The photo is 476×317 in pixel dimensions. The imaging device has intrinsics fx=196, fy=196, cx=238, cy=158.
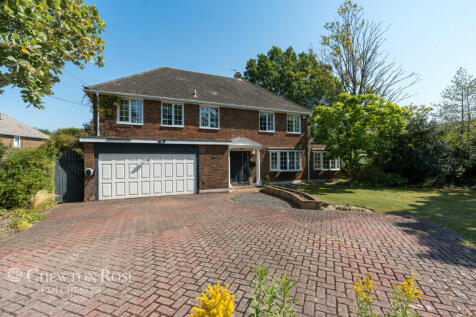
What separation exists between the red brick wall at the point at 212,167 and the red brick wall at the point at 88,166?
18.0 feet

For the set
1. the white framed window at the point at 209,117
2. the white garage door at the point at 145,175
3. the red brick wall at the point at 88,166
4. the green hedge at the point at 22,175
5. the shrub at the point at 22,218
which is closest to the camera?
the shrub at the point at 22,218

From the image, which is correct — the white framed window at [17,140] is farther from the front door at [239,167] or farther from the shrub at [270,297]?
the shrub at [270,297]

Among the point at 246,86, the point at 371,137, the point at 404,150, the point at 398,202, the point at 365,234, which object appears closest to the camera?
the point at 365,234

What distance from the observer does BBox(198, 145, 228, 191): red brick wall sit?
1233 centimetres

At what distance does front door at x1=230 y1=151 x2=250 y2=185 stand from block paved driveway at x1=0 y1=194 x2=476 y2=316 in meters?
8.67

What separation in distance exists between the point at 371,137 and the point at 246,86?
11594mm

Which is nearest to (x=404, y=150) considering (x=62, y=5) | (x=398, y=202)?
(x=398, y=202)

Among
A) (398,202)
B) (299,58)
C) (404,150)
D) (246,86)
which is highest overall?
(299,58)

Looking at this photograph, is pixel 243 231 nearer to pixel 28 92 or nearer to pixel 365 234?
pixel 365 234

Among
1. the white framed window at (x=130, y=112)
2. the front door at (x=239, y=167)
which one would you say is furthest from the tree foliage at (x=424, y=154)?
the white framed window at (x=130, y=112)

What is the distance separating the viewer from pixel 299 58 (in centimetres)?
3045

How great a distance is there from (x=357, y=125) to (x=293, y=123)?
4977 millimetres

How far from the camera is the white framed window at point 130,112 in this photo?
12219 millimetres

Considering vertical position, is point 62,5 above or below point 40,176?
above
